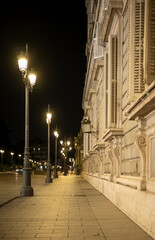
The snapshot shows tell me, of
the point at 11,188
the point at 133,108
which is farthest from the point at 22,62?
the point at 133,108

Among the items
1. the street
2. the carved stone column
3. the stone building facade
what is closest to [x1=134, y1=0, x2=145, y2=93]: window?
the stone building facade

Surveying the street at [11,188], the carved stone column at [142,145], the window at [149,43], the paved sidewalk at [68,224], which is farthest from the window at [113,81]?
the window at [149,43]

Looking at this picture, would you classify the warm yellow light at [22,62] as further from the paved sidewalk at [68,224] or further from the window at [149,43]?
the window at [149,43]

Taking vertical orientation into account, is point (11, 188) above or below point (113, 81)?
below

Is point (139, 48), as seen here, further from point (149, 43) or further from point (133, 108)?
point (149, 43)

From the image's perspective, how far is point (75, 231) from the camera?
7.18 m

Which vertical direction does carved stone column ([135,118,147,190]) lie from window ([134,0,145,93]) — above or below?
below

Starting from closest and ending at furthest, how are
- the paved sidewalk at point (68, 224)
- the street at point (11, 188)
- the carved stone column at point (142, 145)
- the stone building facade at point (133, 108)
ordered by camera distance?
the stone building facade at point (133, 108) → the paved sidewalk at point (68, 224) → the carved stone column at point (142, 145) → the street at point (11, 188)

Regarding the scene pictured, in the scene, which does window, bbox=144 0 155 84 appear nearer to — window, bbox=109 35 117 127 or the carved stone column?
the carved stone column

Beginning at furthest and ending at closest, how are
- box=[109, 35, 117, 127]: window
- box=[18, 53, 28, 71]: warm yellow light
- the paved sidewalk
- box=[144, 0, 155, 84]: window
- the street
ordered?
box=[18, 53, 28, 71]: warm yellow light
the street
box=[109, 35, 117, 127]: window
the paved sidewalk
box=[144, 0, 155, 84]: window

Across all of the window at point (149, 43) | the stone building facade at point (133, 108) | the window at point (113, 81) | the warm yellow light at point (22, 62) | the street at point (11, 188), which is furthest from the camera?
the warm yellow light at point (22, 62)

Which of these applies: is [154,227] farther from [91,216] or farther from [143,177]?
[91,216]

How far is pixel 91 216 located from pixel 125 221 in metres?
1.31

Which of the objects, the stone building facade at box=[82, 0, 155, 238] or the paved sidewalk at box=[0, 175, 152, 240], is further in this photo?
the paved sidewalk at box=[0, 175, 152, 240]
